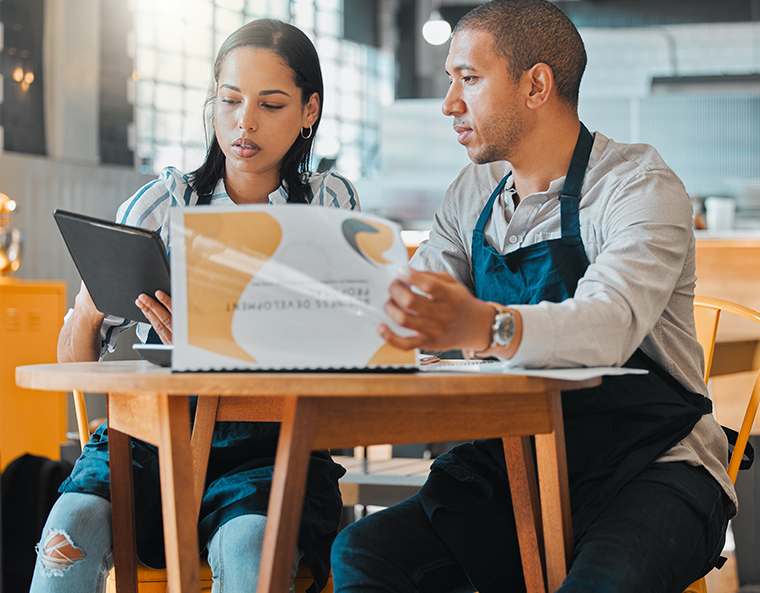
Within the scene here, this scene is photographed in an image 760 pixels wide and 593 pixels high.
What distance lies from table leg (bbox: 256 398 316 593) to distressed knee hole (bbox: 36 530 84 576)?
1.55ft

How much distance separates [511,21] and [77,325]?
0.90 m

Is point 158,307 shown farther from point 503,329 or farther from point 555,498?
point 555,498

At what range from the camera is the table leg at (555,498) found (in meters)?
0.99

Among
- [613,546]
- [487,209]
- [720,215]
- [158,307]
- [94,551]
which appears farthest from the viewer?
[720,215]

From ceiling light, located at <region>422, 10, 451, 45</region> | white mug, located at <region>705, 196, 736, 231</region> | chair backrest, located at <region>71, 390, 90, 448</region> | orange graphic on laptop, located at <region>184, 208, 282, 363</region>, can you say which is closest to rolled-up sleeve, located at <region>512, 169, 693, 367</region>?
orange graphic on laptop, located at <region>184, 208, 282, 363</region>

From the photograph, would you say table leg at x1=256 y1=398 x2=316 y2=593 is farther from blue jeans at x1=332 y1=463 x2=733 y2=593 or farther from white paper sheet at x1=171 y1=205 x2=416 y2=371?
blue jeans at x1=332 y1=463 x2=733 y2=593

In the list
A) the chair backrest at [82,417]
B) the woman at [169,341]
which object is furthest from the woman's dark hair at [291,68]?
the chair backrest at [82,417]

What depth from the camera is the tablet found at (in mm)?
1021

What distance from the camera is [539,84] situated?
4.56ft

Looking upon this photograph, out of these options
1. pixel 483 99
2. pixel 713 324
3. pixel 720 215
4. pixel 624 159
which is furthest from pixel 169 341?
pixel 720 215

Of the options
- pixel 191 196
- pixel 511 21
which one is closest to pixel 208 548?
pixel 191 196

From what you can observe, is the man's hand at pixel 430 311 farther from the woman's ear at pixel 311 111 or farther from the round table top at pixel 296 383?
the woman's ear at pixel 311 111

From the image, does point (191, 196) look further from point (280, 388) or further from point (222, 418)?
point (280, 388)

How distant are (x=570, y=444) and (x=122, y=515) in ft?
2.28
